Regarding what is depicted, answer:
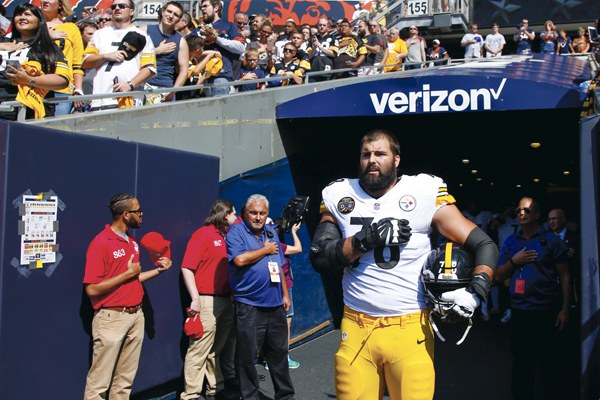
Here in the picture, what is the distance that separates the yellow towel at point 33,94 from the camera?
478 cm

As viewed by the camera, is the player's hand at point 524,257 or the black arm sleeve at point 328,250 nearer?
the black arm sleeve at point 328,250

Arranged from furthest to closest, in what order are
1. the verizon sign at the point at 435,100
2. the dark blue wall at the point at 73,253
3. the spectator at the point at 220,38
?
the spectator at the point at 220,38 < the verizon sign at the point at 435,100 < the dark blue wall at the point at 73,253

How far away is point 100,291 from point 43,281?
434mm

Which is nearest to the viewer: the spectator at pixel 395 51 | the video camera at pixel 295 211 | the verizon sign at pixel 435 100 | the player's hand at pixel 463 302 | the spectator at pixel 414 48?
the player's hand at pixel 463 302

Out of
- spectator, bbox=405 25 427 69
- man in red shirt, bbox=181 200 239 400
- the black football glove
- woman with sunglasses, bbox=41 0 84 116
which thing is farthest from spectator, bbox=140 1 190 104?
spectator, bbox=405 25 427 69

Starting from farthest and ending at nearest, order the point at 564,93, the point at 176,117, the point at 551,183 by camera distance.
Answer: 1. the point at 551,183
2. the point at 564,93
3. the point at 176,117

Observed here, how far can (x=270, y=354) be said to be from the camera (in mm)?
5223

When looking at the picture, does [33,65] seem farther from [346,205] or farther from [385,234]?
[385,234]

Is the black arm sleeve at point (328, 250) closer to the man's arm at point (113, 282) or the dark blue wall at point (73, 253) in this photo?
the man's arm at point (113, 282)

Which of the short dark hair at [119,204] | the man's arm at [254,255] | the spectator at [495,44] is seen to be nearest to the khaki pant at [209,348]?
the man's arm at [254,255]

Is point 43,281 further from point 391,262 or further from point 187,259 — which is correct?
point 391,262

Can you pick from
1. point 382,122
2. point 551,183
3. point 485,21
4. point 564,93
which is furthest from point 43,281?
point 485,21

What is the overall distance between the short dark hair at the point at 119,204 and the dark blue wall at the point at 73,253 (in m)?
0.17

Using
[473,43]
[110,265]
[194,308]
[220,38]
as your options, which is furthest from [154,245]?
[473,43]
